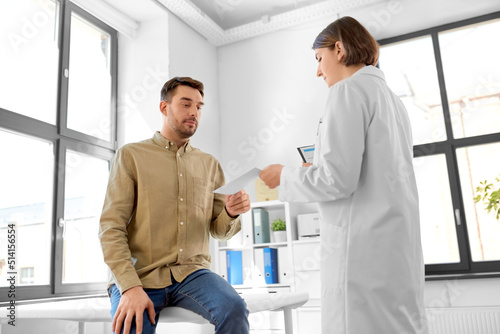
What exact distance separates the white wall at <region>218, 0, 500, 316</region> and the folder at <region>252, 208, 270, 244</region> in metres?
0.38

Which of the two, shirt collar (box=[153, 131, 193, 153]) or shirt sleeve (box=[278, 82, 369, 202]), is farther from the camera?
shirt collar (box=[153, 131, 193, 153])

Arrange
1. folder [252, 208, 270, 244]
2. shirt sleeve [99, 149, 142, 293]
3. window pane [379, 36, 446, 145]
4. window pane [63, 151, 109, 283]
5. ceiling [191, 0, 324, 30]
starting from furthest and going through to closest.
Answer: ceiling [191, 0, 324, 30]
window pane [379, 36, 446, 145]
folder [252, 208, 270, 244]
window pane [63, 151, 109, 283]
shirt sleeve [99, 149, 142, 293]

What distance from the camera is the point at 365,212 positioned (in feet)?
3.98

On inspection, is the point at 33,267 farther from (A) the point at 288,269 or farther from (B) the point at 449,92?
(B) the point at 449,92

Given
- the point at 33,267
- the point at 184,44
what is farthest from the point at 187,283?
the point at 184,44

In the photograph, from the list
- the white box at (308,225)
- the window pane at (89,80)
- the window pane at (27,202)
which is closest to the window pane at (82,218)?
the window pane at (27,202)

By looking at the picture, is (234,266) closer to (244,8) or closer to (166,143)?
A: (166,143)

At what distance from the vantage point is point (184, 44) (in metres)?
4.12

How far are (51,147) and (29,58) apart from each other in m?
0.65

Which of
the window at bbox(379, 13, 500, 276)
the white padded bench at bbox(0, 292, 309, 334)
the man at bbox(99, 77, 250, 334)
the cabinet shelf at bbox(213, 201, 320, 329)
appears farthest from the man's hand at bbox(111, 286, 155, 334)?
the window at bbox(379, 13, 500, 276)

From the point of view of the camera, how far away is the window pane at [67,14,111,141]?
11.6 ft

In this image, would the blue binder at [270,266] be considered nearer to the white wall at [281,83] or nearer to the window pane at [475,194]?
the white wall at [281,83]

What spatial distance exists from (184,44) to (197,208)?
266 cm

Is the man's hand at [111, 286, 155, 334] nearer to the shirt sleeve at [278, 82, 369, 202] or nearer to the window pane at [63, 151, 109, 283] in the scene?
the shirt sleeve at [278, 82, 369, 202]
